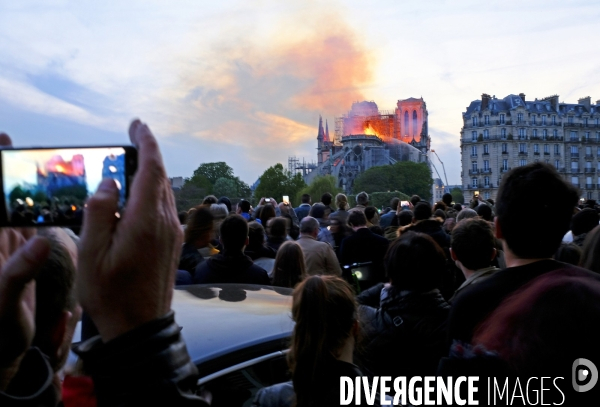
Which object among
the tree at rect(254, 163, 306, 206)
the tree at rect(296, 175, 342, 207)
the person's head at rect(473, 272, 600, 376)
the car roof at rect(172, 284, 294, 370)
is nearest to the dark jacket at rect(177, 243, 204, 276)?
the car roof at rect(172, 284, 294, 370)

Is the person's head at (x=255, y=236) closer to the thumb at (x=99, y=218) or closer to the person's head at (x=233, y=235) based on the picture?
the person's head at (x=233, y=235)

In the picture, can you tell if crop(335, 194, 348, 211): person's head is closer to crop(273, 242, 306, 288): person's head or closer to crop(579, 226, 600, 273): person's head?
crop(273, 242, 306, 288): person's head

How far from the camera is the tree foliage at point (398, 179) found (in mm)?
106250

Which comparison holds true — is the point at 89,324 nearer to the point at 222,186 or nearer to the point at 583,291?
the point at 583,291

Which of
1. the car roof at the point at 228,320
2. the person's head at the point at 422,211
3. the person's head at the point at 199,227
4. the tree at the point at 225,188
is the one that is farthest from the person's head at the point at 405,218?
the tree at the point at 225,188

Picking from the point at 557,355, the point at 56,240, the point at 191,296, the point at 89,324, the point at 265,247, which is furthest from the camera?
the point at 265,247

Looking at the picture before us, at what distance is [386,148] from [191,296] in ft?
439

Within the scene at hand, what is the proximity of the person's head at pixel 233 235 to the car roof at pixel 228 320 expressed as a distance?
1.44 meters

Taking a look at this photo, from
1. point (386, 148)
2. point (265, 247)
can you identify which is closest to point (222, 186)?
point (386, 148)

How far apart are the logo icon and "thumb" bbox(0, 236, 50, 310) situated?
5.26 feet

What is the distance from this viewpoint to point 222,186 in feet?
355

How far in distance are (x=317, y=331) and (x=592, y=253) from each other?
6.29ft

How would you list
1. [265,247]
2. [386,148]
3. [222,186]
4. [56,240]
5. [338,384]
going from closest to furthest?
[56,240] → [338,384] → [265,247] → [222,186] → [386,148]

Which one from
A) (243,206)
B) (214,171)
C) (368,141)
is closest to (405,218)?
(243,206)
